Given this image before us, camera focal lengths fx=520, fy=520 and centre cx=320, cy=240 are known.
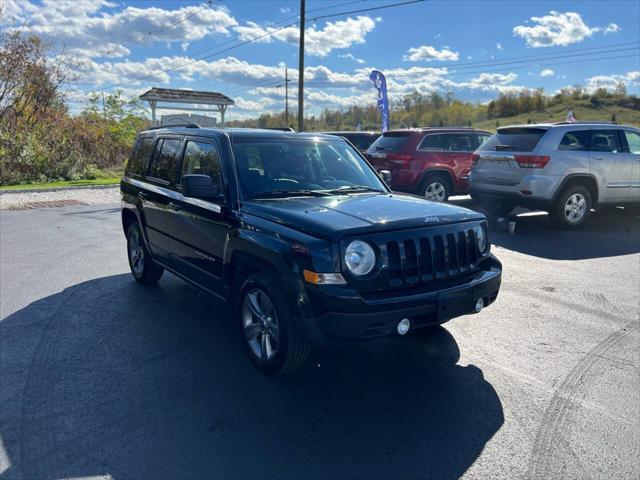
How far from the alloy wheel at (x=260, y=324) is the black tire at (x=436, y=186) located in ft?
28.3

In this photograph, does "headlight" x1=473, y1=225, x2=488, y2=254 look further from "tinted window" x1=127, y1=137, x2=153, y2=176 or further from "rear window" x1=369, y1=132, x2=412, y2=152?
"rear window" x1=369, y1=132, x2=412, y2=152

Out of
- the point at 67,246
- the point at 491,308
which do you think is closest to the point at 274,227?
the point at 491,308

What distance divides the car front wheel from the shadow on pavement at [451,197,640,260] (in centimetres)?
19

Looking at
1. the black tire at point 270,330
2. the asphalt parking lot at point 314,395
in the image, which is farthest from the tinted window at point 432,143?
the black tire at point 270,330

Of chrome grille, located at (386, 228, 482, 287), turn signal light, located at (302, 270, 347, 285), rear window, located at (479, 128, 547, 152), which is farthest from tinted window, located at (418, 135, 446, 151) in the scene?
turn signal light, located at (302, 270, 347, 285)

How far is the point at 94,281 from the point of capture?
662 centimetres

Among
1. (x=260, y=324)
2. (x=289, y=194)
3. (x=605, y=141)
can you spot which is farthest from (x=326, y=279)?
(x=605, y=141)

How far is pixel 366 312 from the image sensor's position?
337cm

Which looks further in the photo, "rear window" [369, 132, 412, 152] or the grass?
the grass

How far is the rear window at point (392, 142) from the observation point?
1227cm

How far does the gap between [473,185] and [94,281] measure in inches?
291

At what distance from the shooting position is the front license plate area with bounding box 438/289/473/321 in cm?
364

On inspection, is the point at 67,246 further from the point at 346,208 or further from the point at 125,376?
the point at 346,208

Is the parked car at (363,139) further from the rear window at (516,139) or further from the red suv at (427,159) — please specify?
the rear window at (516,139)
